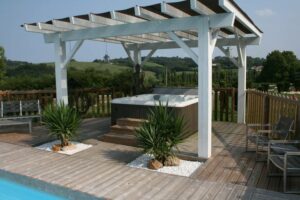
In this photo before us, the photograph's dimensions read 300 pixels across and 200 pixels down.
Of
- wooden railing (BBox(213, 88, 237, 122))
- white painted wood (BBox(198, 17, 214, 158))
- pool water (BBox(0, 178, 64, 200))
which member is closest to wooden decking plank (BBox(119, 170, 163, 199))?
pool water (BBox(0, 178, 64, 200))

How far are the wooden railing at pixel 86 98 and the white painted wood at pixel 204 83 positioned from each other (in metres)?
5.72

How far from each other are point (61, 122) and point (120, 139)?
1346 mm

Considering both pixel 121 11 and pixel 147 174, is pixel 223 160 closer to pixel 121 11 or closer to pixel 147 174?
pixel 147 174

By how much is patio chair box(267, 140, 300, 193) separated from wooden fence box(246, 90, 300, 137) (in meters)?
0.75

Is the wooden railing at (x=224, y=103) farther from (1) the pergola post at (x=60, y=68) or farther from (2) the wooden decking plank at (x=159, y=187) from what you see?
(2) the wooden decking plank at (x=159, y=187)

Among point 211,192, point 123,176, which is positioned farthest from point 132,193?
point 211,192

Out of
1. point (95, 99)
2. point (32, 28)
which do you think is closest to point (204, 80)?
point (32, 28)

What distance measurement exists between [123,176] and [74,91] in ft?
19.7

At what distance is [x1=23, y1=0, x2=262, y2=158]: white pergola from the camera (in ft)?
15.5

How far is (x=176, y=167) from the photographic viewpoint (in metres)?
4.70

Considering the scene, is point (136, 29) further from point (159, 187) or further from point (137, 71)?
point (137, 71)

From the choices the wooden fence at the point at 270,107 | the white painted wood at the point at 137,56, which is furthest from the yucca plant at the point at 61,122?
the white painted wood at the point at 137,56

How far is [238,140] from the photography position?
6.43m

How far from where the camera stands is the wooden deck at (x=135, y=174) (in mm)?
3676
